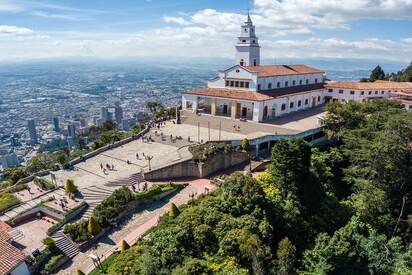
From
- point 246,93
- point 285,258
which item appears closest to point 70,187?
point 285,258

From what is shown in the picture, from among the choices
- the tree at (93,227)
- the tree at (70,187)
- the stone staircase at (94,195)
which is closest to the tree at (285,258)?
the tree at (93,227)

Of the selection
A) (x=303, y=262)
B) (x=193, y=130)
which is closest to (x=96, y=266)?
(x=303, y=262)

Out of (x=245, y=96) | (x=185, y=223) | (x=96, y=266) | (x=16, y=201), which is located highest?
(x=245, y=96)

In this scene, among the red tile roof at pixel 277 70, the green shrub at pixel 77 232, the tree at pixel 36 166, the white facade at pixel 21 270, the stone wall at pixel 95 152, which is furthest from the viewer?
the red tile roof at pixel 277 70

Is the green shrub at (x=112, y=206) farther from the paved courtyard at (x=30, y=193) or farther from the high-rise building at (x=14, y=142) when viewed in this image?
the high-rise building at (x=14, y=142)

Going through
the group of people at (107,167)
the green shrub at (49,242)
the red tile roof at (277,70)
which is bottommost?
the green shrub at (49,242)

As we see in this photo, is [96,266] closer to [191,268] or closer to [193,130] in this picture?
[191,268]

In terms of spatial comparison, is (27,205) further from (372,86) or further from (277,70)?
(372,86)

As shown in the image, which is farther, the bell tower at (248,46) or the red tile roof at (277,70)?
the bell tower at (248,46)
